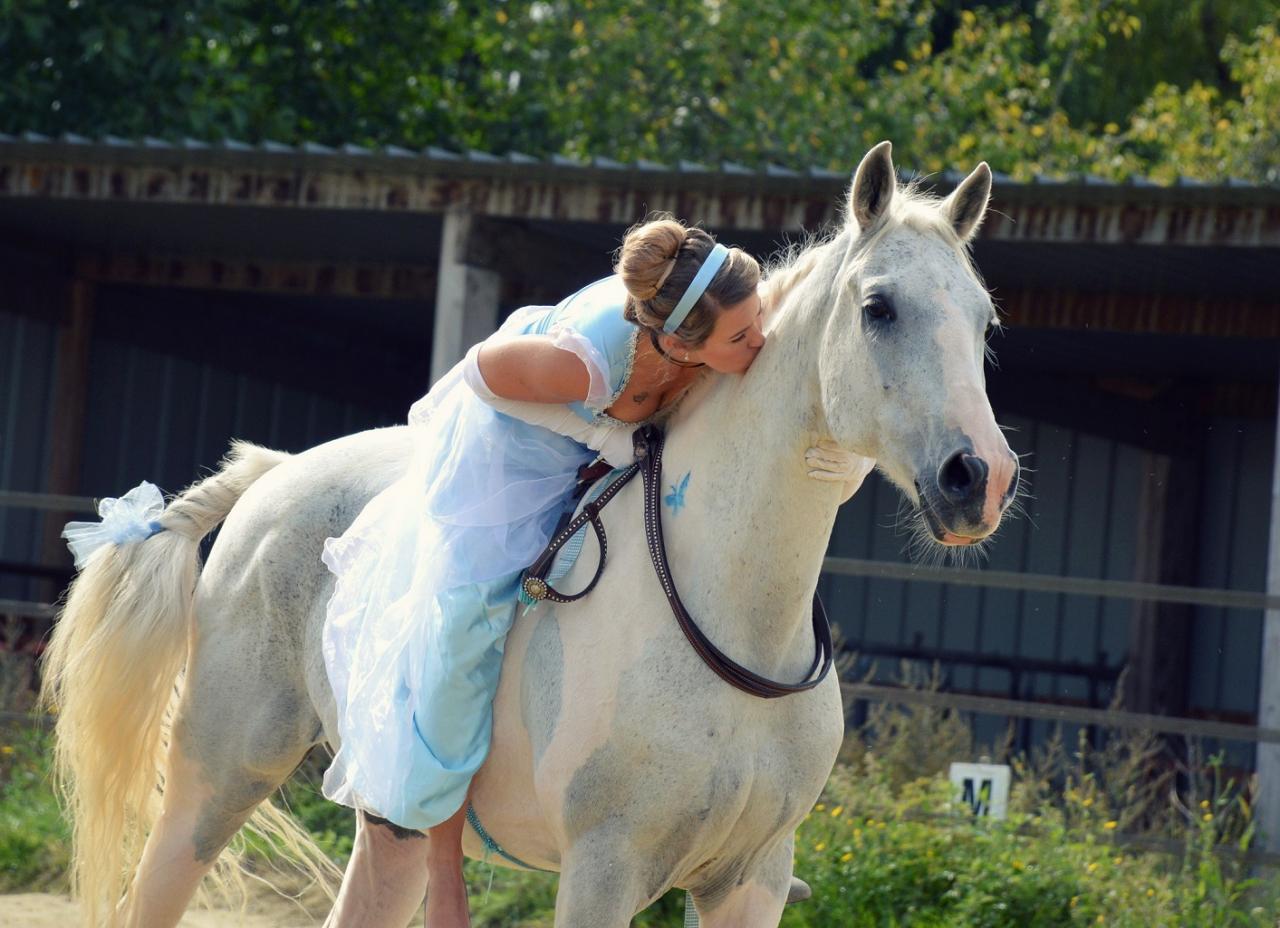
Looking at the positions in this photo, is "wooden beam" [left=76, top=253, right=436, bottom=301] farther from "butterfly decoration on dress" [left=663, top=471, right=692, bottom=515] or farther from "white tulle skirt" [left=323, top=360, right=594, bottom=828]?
"butterfly decoration on dress" [left=663, top=471, right=692, bottom=515]

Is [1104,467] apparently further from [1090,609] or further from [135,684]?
[135,684]

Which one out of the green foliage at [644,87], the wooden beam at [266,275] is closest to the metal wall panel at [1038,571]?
the green foliage at [644,87]

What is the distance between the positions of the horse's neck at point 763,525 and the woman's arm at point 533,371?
0.27 meters

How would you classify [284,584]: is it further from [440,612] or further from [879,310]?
[879,310]

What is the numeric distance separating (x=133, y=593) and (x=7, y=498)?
152 inches

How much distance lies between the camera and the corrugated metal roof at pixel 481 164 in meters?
6.02

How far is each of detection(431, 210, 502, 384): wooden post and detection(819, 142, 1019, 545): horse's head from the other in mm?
4498

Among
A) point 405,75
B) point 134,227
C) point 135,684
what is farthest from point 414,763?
point 405,75

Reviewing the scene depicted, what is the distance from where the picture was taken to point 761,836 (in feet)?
8.53

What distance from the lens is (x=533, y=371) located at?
2707mm

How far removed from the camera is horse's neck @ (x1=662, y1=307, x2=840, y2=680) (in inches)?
102

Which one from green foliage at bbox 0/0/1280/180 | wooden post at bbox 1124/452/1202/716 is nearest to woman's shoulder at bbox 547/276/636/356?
wooden post at bbox 1124/452/1202/716

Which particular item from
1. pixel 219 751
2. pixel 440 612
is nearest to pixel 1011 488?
pixel 440 612

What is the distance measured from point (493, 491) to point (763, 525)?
0.52m
